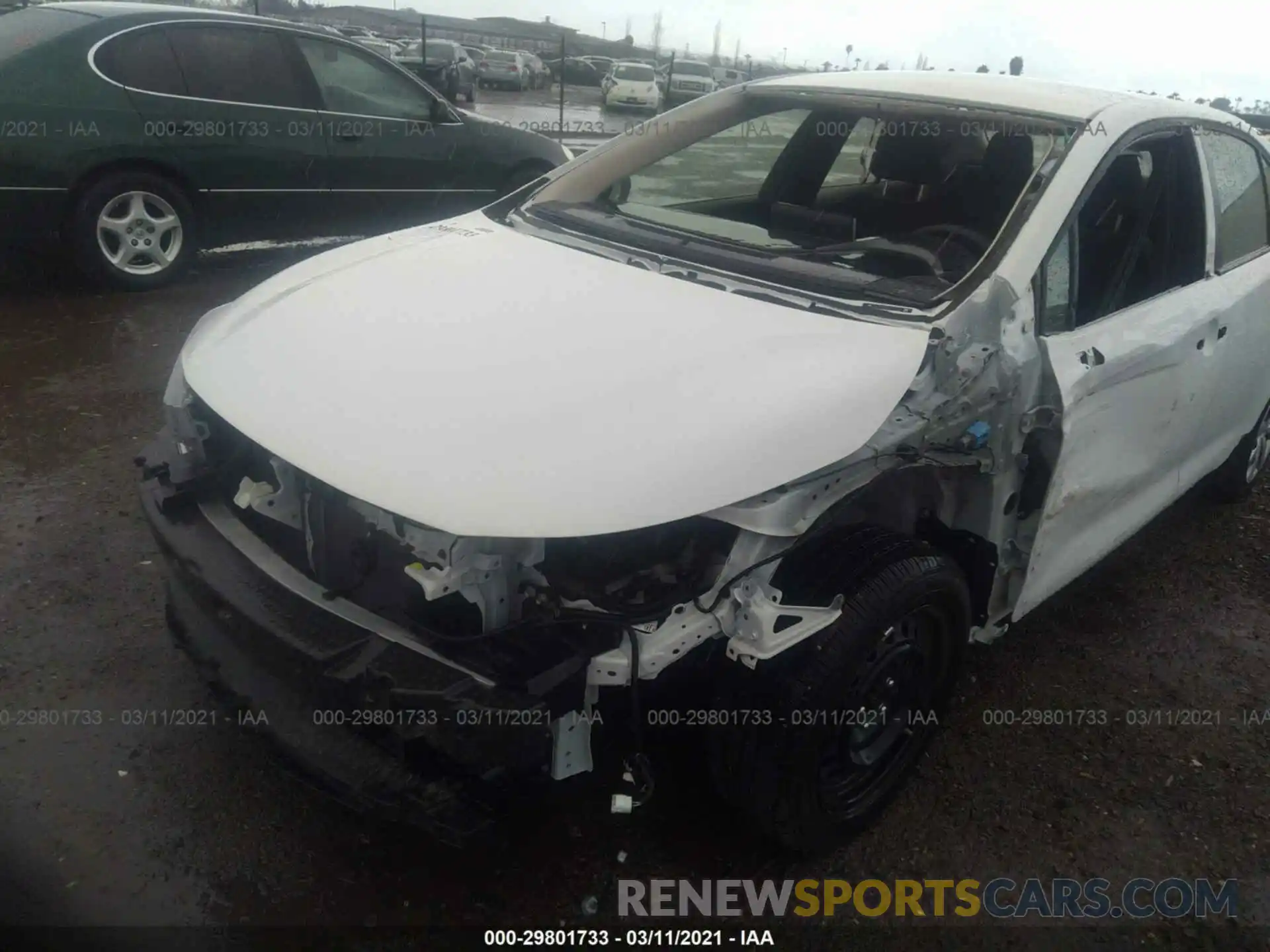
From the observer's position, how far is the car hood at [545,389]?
174 centimetres

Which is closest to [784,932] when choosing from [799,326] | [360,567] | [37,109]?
[360,567]

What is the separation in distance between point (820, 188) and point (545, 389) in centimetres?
206

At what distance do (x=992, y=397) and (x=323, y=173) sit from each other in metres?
5.49

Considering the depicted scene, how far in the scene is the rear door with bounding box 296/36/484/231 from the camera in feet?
21.0

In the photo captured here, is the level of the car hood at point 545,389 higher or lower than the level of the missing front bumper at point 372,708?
higher

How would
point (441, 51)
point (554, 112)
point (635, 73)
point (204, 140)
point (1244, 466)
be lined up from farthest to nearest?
1. point (635, 73)
2. point (441, 51)
3. point (554, 112)
4. point (204, 140)
5. point (1244, 466)

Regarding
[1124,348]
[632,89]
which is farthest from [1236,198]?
[632,89]

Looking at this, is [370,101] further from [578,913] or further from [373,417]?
[578,913]

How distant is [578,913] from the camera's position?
2.11m

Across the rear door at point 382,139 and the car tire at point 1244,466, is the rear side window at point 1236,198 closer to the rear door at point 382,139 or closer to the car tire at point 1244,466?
the car tire at point 1244,466

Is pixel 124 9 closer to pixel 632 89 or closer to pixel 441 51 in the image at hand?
pixel 632 89

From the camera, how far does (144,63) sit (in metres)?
5.71

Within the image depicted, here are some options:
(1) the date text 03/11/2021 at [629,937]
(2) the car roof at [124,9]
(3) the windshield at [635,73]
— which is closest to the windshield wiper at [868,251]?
(1) the date text 03/11/2021 at [629,937]

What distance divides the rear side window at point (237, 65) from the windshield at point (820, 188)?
12.3 feet
